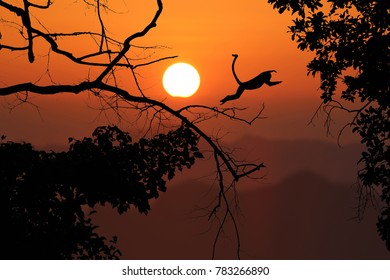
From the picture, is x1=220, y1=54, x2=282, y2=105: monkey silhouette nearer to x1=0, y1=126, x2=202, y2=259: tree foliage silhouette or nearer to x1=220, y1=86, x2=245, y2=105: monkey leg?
x1=220, y1=86, x2=245, y2=105: monkey leg

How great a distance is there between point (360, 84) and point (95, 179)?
550cm

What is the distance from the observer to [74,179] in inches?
537

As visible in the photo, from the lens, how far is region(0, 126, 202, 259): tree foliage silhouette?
13.5 m

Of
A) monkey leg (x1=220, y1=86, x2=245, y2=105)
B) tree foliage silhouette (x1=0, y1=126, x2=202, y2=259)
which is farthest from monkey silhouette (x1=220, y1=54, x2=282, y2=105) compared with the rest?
tree foliage silhouette (x1=0, y1=126, x2=202, y2=259)

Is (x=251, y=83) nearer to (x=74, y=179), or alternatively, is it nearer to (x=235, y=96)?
(x=235, y=96)

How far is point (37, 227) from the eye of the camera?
46.2 feet

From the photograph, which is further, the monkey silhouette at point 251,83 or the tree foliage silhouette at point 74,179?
the tree foliage silhouette at point 74,179

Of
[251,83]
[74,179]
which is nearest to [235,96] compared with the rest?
[251,83]

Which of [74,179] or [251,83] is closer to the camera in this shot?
[251,83]

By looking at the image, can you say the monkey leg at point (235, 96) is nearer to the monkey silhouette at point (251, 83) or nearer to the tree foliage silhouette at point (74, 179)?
the monkey silhouette at point (251, 83)

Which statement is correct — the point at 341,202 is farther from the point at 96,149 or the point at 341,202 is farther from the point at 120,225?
the point at 96,149

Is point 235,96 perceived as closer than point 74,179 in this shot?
Yes

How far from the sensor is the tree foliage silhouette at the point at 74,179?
13539mm

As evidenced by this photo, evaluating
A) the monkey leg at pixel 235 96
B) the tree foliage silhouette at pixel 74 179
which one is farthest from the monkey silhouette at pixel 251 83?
the tree foliage silhouette at pixel 74 179
